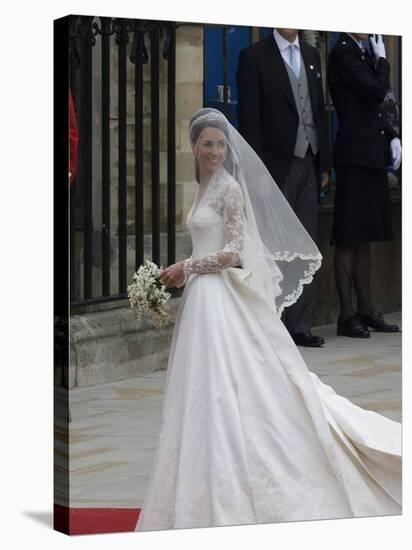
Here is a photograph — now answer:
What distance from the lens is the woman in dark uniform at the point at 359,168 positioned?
721cm

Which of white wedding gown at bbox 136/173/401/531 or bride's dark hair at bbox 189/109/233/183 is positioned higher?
bride's dark hair at bbox 189/109/233/183

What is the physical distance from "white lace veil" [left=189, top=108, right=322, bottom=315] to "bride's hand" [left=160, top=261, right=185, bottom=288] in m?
0.26

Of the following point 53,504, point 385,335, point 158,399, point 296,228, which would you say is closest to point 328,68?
Answer: point 296,228

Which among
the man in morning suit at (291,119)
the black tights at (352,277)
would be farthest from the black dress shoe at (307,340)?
the black tights at (352,277)

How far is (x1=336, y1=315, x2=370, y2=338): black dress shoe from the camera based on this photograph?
23.8 feet

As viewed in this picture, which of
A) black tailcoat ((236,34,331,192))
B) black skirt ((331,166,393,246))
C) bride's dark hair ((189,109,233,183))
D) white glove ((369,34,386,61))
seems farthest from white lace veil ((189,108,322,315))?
white glove ((369,34,386,61))

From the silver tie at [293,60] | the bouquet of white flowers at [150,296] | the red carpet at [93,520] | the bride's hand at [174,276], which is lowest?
the red carpet at [93,520]

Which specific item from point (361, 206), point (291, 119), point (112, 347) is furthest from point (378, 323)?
point (112, 347)

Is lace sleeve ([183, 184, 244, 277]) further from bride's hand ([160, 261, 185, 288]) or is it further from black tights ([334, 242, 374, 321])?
black tights ([334, 242, 374, 321])

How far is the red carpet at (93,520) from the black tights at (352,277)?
140cm

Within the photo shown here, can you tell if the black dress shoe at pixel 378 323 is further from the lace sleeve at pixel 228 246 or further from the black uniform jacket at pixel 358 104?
the lace sleeve at pixel 228 246

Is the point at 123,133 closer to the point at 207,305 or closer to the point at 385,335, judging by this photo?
the point at 207,305

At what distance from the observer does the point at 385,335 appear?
733 cm

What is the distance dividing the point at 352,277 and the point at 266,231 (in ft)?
2.17
